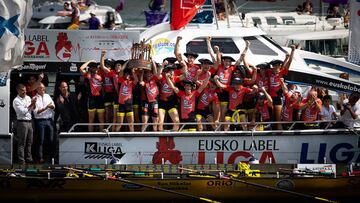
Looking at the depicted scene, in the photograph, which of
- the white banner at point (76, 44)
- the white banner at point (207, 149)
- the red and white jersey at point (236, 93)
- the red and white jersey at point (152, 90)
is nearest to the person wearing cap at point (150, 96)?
the red and white jersey at point (152, 90)

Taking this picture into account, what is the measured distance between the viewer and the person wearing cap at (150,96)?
82.3 feet

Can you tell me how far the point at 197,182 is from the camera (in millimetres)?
24188

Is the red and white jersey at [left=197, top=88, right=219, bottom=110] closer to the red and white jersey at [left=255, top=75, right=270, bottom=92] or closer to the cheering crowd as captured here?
the cheering crowd

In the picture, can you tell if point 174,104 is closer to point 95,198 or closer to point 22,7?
point 95,198

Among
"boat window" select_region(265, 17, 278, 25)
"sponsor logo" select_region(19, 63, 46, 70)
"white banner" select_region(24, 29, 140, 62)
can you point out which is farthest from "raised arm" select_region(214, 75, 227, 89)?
"boat window" select_region(265, 17, 278, 25)

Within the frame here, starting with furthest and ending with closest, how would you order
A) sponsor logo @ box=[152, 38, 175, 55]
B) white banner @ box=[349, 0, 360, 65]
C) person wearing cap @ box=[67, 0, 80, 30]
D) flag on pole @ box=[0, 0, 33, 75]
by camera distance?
person wearing cap @ box=[67, 0, 80, 30] < sponsor logo @ box=[152, 38, 175, 55] < white banner @ box=[349, 0, 360, 65] < flag on pole @ box=[0, 0, 33, 75]

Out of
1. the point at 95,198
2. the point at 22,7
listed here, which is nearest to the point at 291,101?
the point at 95,198

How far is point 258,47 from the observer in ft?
89.6

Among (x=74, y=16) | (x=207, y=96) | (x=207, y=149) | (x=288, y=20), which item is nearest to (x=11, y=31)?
(x=207, y=96)

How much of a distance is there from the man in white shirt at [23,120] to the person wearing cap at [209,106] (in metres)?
3.25

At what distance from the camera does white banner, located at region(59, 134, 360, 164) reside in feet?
81.6

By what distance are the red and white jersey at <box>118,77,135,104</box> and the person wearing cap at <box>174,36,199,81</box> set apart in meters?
1.11

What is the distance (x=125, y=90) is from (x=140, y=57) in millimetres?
726

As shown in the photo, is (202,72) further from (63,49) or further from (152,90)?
(63,49)
